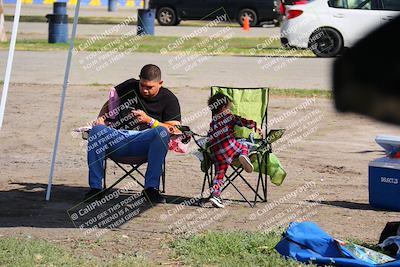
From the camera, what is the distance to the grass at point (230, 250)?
470cm

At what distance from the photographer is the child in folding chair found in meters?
6.52

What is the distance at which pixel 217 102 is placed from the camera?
6645 millimetres

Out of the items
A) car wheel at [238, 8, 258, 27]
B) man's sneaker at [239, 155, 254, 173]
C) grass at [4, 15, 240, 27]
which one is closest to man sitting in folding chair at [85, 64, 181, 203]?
man's sneaker at [239, 155, 254, 173]

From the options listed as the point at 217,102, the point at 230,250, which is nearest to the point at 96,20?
the point at 217,102

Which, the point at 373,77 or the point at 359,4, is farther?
the point at 359,4

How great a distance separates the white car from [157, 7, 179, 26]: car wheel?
10.9m

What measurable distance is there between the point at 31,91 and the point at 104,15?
2359cm

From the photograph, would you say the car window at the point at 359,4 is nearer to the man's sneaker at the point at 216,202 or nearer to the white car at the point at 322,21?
the white car at the point at 322,21

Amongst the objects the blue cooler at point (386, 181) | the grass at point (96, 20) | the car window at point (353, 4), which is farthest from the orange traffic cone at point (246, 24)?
the blue cooler at point (386, 181)

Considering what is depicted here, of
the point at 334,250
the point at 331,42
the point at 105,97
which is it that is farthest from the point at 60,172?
the point at 331,42

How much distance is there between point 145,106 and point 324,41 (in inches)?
517

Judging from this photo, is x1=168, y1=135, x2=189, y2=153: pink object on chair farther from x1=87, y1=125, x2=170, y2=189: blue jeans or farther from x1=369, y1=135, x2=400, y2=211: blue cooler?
x1=369, y1=135, x2=400, y2=211: blue cooler

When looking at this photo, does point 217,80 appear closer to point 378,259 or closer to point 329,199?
point 329,199

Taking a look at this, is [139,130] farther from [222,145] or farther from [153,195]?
[222,145]
